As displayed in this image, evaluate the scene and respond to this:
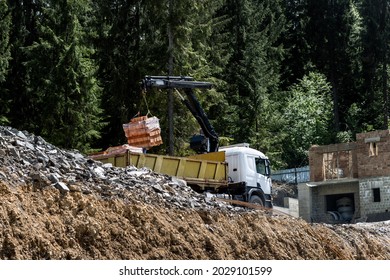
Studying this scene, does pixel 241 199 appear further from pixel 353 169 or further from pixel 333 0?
pixel 333 0

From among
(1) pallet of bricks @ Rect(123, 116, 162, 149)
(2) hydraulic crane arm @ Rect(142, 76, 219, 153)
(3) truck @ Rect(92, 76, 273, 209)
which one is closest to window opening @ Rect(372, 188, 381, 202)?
(3) truck @ Rect(92, 76, 273, 209)

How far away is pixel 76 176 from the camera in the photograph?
15.0 meters

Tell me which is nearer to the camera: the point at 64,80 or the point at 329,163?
the point at 64,80

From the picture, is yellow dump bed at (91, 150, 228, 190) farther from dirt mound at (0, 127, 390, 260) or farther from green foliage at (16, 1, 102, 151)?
green foliage at (16, 1, 102, 151)

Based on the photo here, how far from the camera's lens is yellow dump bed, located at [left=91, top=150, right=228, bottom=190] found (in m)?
20.3

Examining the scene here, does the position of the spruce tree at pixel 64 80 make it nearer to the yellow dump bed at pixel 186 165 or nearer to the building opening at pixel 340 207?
the yellow dump bed at pixel 186 165

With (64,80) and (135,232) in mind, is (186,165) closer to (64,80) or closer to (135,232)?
(135,232)

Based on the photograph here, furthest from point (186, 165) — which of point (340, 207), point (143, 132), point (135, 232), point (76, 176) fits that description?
point (340, 207)

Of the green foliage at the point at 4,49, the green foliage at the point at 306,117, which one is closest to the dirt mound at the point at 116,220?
the green foliage at the point at 4,49

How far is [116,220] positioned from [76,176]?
1696mm

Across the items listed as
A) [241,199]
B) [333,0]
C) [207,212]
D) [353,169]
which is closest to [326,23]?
[333,0]

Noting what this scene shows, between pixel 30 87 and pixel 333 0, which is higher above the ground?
pixel 333 0

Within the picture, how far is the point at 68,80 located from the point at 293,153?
2152 cm

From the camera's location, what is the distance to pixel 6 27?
33250 mm
